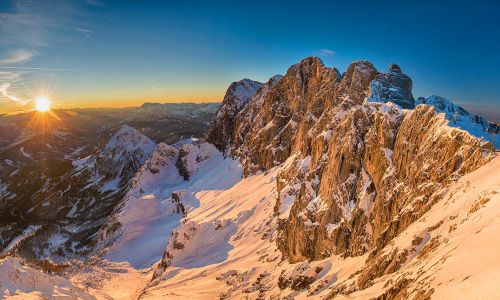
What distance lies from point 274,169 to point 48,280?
97.0 metres

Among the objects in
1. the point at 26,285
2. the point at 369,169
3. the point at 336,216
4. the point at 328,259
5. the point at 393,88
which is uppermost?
the point at 393,88

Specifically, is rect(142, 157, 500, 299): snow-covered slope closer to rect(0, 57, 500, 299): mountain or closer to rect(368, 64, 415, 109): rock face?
rect(0, 57, 500, 299): mountain

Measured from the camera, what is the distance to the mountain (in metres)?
38.3

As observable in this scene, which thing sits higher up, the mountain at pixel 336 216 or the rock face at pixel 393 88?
the rock face at pixel 393 88

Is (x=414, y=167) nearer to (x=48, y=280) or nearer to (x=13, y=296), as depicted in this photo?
(x=13, y=296)

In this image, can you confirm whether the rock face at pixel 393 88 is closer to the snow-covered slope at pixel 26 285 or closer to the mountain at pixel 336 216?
the mountain at pixel 336 216

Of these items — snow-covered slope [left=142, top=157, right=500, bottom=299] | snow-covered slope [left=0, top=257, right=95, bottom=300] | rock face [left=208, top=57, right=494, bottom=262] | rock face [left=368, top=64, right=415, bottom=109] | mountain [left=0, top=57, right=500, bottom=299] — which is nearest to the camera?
snow-covered slope [left=142, top=157, right=500, bottom=299]

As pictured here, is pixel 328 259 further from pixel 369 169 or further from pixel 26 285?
pixel 26 285

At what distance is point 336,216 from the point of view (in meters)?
76.9

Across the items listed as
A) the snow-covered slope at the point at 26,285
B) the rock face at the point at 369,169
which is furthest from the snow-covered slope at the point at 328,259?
the snow-covered slope at the point at 26,285

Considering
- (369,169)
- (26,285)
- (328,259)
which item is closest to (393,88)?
(369,169)

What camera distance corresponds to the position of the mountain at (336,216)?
38344 millimetres

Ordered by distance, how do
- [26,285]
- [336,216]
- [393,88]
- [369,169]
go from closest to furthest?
1. [369,169]
2. [336,216]
3. [26,285]
4. [393,88]

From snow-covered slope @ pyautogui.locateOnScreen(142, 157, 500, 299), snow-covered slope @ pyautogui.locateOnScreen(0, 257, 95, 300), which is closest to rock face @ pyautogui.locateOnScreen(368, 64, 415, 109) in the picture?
snow-covered slope @ pyautogui.locateOnScreen(142, 157, 500, 299)
